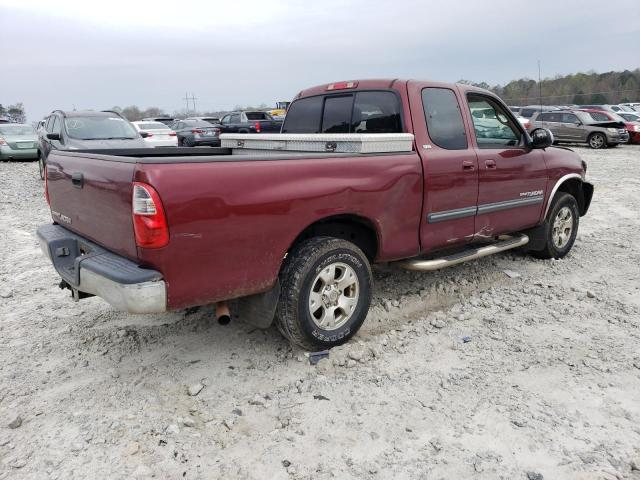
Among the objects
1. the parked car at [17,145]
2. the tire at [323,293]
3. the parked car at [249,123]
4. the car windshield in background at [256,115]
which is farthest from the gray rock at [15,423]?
the car windshield in background at [256,115]

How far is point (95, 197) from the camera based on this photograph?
10.6ft

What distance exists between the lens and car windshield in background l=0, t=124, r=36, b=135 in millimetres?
16522

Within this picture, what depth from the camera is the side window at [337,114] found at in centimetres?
468

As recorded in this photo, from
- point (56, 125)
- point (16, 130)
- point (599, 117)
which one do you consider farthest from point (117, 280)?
point (599, 117)

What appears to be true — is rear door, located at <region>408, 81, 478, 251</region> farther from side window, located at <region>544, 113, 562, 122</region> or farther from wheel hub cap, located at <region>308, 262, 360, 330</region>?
side window, located at <region>544, 113, 562, 122</region>

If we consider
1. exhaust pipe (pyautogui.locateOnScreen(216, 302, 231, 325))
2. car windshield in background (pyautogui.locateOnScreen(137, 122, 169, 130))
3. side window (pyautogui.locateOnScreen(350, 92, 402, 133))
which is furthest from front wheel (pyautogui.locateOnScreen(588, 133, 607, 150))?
exhaust pipe (pyautogui.locateOnScreen(216, 302, 231, 325))

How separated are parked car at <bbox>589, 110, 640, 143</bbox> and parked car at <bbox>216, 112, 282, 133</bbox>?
1290cm

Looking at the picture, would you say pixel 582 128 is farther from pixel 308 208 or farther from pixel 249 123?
pixel 308 208

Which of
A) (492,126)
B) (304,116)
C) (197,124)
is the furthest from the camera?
(197,124)

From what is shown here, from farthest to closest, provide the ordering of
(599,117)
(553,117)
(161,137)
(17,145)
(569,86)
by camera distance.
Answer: (569,86) → (553,117) → (599,117) → (161,137) → (17,145)

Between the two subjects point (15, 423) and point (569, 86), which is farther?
point (569, 86)

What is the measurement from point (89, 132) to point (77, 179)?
26.0 ft

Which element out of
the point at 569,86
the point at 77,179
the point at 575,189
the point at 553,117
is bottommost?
the point at 575,189

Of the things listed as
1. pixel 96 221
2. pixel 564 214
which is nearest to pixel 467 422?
pixel 96 221
